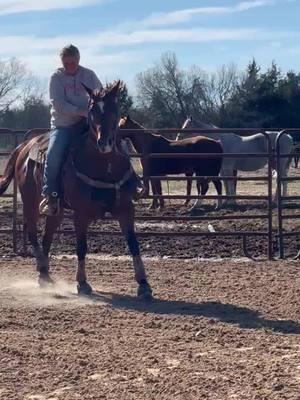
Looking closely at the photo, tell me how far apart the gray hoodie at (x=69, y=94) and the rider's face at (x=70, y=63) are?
0.05 meters

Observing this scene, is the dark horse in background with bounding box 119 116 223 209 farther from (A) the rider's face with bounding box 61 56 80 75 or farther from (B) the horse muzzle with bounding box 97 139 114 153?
(B) the horse muzzle with bounding box 97 139 114 153

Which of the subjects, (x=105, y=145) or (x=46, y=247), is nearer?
(x=105, y=145)

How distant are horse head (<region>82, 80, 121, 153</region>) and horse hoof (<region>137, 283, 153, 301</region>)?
1278 mm

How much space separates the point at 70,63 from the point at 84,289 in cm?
210

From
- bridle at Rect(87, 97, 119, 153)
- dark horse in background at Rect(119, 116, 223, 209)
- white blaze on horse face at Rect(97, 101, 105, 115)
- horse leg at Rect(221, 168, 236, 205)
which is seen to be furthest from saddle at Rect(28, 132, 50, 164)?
dark horse in background at Rect(119, 116, 223, 209)

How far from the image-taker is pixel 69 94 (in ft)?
26.8

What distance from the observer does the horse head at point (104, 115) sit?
24.7 ft

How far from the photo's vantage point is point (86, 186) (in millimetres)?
7961

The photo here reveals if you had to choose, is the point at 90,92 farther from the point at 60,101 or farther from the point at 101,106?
the point at 60,101

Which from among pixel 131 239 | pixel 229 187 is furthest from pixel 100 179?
pixel 229 187

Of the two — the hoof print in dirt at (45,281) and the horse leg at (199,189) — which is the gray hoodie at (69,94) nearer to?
the hoof print in dirt at (45,281)

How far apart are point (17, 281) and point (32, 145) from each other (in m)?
1.41

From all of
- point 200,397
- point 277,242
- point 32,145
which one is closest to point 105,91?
point 32,145

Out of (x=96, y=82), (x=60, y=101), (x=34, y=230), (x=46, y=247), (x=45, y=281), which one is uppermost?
(x=96, y=82)
